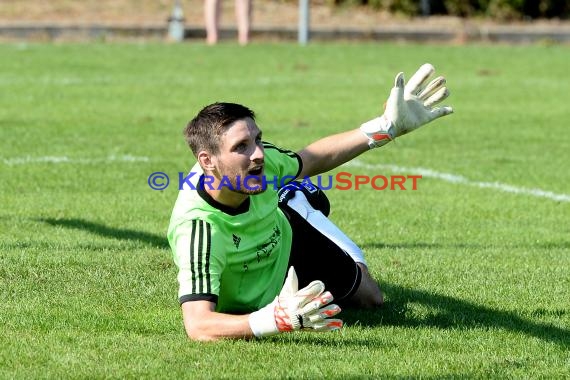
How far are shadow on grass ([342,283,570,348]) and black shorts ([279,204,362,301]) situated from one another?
0.15 metres

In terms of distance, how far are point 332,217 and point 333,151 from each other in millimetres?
2554

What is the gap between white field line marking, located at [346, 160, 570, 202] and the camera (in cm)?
949

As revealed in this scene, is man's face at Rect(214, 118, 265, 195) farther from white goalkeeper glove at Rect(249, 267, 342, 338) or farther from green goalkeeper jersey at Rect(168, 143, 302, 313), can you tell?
white goalkeeper glove at Rect(249, 267, 342, 338)

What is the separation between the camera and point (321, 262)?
Answer: 20.7 feet

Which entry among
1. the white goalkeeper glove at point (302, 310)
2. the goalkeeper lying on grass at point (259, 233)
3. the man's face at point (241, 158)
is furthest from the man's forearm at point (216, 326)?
the man's face at point (241, 158)

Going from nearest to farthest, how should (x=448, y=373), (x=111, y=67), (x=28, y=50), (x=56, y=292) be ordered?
(x=448, y=373) < (x=56, y=292) < (x=111, y=67) < (x=28, y=50)

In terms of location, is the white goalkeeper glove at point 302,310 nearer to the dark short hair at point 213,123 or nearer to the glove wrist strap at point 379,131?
the dark short hair at point 213,123

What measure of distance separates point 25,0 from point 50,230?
51.4 ft

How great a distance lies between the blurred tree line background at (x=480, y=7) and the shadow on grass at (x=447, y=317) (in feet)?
59.8

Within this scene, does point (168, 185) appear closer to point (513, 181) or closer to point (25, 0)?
point (513, 181)

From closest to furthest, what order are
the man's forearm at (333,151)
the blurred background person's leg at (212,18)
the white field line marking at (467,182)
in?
the man's forearm at (333,151) < the white field line marking at (467,182) < the blurred background person's leg at (212,18)

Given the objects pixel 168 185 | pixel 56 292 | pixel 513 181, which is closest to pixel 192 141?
pixel 56 292

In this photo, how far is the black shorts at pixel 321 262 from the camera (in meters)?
6.26

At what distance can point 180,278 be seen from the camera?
5406 mm
